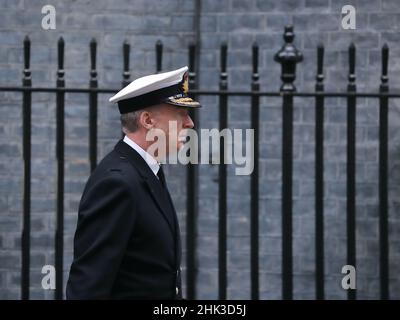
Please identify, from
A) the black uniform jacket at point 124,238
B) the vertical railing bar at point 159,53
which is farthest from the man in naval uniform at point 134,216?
the vertical railing bar at point 159,53

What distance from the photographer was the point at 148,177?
13.0ft

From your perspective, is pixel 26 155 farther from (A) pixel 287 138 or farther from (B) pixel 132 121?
(B) pixel 132 121

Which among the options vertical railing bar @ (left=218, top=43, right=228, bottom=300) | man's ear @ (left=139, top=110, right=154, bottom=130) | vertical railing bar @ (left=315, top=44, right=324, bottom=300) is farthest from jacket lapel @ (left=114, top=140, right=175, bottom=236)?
vertical railing bar @ (left=315, top=44, right=324, bottom=300)

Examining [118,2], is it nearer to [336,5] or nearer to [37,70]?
[37,70]

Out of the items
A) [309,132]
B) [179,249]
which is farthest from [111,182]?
[309,132]

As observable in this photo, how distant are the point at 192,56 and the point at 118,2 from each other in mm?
2049

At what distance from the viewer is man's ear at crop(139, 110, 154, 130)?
3988 mm

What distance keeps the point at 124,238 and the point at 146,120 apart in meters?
0.51

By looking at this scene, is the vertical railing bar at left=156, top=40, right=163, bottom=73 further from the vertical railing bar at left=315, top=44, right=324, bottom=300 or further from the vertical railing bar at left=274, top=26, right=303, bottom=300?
the vertical railing bar at left=315, top=44, right=324, bottom=300

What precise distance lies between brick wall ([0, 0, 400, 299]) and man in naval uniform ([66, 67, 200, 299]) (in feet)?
10.6

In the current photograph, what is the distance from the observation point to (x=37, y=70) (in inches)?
293

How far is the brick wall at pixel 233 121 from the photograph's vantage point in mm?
7242

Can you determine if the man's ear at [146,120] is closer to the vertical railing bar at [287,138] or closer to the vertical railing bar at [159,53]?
the vertical railing bar at [159,53]

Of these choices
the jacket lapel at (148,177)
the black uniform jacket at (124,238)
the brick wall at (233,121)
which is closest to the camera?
the black uniform jacket at (124,238)
